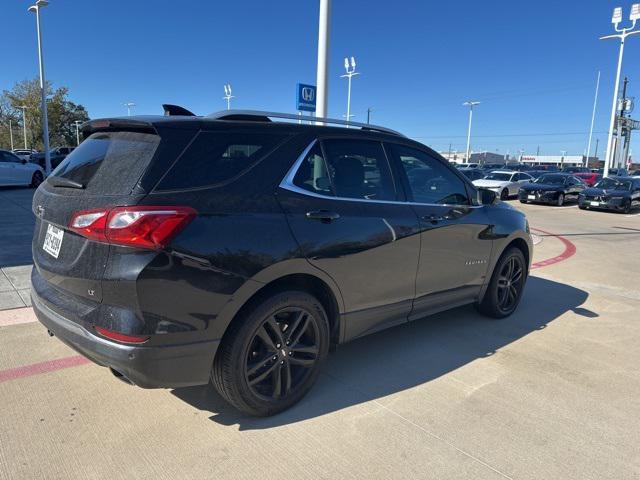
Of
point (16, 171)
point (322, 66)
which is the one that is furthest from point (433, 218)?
point (16, 171)

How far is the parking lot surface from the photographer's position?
259 cm

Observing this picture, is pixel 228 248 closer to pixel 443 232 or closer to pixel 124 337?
pixel 124 337

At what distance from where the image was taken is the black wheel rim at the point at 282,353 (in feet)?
9.53

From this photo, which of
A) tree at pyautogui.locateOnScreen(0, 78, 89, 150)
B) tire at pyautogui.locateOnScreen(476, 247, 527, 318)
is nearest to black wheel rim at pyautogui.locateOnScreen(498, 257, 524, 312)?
tire at pyautogui.locateOnScreen(476, 247, 527, 318)

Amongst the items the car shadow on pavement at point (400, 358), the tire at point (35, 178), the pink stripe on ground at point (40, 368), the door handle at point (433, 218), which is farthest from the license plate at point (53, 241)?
the tire at point (35, 178)

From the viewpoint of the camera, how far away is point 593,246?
10469mm

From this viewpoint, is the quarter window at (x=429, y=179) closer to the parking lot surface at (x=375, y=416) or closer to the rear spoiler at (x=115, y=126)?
the parking lot surface at (x=375, y=416)

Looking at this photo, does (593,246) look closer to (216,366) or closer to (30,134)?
(216,366)

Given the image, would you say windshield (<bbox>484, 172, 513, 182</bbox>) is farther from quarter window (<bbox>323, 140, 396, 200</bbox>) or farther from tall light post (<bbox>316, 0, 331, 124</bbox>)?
quarter window (<bbox>323, 140, 396, 200</bbox>)

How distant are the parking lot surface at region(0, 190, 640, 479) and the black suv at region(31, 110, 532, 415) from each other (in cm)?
37

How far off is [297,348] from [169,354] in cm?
88

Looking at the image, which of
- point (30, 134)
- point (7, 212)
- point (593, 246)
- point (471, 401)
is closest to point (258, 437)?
point (471, 401)

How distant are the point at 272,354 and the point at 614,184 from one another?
21.8 metres

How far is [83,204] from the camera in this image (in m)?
2.59
